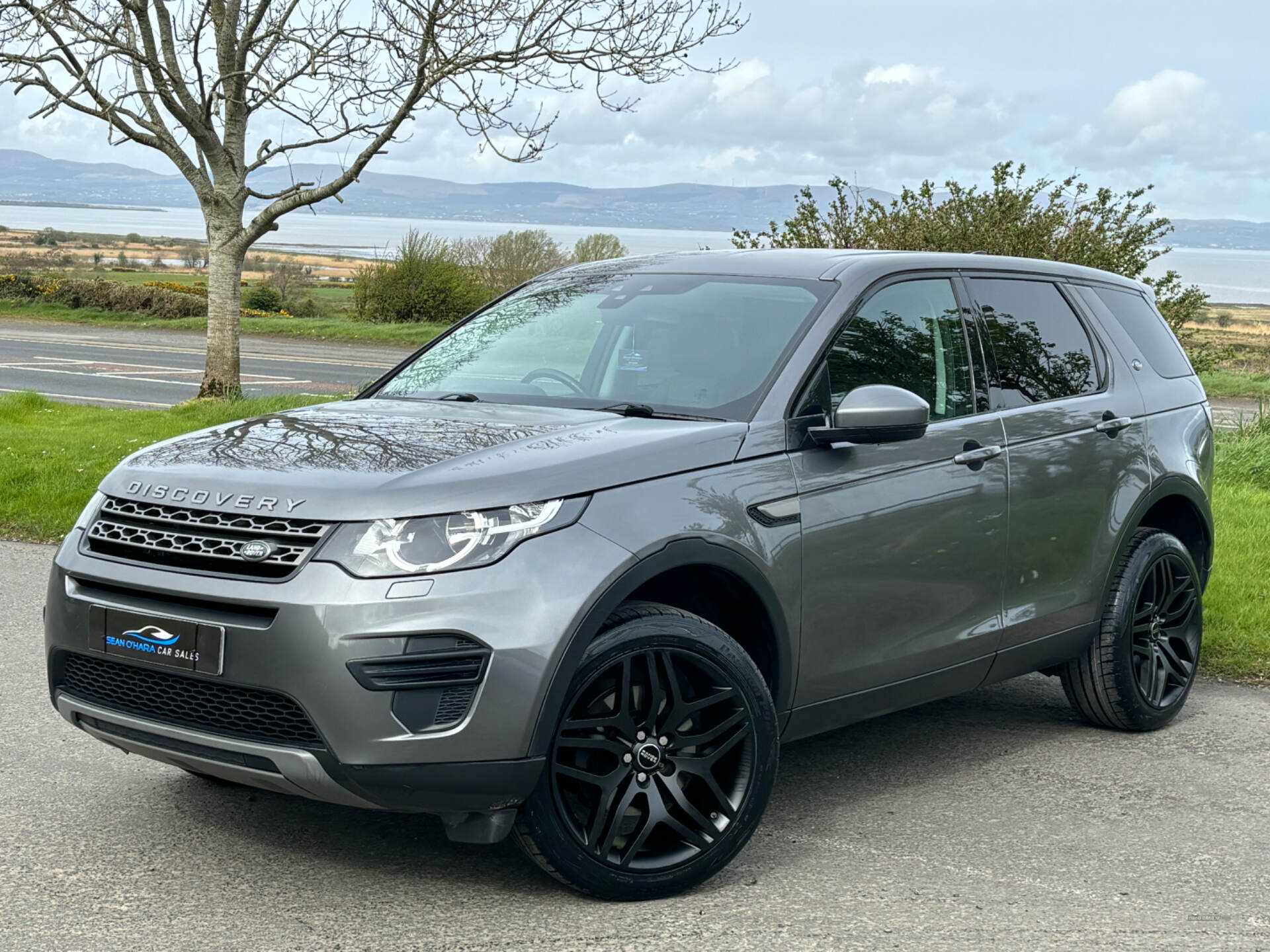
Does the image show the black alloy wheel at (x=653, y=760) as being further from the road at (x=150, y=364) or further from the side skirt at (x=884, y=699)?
the road at (x=150, y=364)

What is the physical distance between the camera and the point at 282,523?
11.7ft

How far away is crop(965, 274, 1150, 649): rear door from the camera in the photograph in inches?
200

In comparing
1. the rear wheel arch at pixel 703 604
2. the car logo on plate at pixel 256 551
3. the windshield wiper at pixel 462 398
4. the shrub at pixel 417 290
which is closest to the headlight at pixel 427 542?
the car logo on plate at pixel 256 551

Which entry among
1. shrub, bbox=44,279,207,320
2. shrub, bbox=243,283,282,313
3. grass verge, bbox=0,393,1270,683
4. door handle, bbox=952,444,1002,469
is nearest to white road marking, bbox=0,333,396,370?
shrub, bbox=44,279,207,320

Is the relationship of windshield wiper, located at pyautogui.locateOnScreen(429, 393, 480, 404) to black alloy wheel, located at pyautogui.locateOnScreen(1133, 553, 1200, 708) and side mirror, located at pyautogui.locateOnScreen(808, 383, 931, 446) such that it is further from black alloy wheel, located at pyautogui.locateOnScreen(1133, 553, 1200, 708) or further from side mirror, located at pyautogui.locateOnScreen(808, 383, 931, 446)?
black alloy wheel, located at pyautogui.locateOnScreen(1133, 553, 1200, 708)

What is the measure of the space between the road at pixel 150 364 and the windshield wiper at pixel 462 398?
14.9 meters

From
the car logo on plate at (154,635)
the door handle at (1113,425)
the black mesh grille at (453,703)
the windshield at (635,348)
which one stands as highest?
the windshield at (635,348)

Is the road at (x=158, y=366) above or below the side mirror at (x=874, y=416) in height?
below

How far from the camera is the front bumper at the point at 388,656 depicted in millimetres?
3457

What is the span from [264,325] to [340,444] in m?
34.0

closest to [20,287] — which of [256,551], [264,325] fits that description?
[264,325]

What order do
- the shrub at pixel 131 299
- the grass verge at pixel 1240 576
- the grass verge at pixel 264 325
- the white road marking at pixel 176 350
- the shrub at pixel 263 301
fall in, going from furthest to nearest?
the shrub at pixel 263 301 → the shrub at pixel 131 299 → the grass verge at pixel 264 325 → the white road marking at pixel 176 350 → the grass verge at pixel 1240 576

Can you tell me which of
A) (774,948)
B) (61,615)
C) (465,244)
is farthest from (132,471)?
(465,244)

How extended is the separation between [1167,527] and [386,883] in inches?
149
